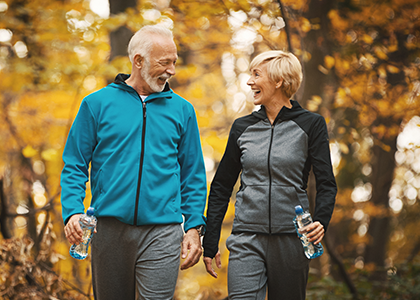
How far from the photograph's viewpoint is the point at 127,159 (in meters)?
2.57

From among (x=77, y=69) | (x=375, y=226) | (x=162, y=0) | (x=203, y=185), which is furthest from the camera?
(x=375, y=226)

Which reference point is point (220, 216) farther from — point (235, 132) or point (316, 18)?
point (316, 18)

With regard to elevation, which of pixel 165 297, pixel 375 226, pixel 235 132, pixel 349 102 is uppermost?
pixel 235 132

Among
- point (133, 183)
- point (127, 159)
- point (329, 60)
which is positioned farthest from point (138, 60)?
point (329, 60)

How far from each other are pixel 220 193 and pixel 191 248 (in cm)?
48

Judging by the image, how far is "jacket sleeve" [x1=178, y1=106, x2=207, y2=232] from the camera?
281 centimetres

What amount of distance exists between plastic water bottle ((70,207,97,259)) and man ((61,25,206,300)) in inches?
1.7

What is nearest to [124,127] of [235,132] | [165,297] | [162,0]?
[235,132]

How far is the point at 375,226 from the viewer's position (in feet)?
34.1

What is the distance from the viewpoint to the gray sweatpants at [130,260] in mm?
2535

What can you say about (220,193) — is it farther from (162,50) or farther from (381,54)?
(381,54)

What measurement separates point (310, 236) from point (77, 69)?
5.00m

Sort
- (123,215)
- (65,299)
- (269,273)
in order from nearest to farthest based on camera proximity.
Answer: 1. (123,215)
2. (269,273)
3. (65,299)

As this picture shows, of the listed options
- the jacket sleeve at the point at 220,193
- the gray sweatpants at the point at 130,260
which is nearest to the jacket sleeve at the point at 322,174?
the jacket sleeve at the point at 220,193
